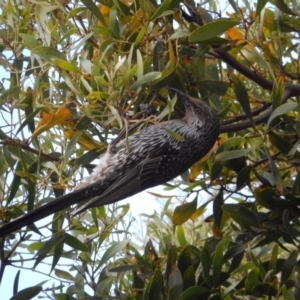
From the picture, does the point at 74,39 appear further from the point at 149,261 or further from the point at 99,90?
the point at 149,261

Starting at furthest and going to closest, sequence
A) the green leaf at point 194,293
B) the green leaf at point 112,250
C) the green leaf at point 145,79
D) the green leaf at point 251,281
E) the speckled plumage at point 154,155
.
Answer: the speckled plumage at point 154,155, the green leaf at point 112,250, the green leaf at point 251,281, the green leaf at point 194,293, the green leaf at point 145,79

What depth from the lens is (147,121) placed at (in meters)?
2.35

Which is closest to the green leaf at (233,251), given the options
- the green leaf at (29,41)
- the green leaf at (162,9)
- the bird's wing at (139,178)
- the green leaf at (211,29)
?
the bird's wing at (139,178)

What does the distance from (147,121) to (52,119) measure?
329 mm

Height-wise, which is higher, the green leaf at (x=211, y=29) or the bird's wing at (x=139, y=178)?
the green leaf at (x=211, y=29)

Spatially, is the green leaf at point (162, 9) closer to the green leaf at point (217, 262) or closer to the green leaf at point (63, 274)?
the green leaf at point (217, 262)

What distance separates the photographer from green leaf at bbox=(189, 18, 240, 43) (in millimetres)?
2330

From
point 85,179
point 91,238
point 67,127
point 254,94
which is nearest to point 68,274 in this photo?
point 91,238

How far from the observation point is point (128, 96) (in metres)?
2.49

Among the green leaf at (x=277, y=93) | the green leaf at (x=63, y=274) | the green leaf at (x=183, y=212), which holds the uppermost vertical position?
the green leaf at (x=277, y=93)

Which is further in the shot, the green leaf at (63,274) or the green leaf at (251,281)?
the green leaf at (63,274)

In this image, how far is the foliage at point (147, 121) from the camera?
2.43 meters

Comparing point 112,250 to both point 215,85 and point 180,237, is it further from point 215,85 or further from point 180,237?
point 215,85

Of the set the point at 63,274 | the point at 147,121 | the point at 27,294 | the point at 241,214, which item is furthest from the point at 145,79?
the point at 63,274
